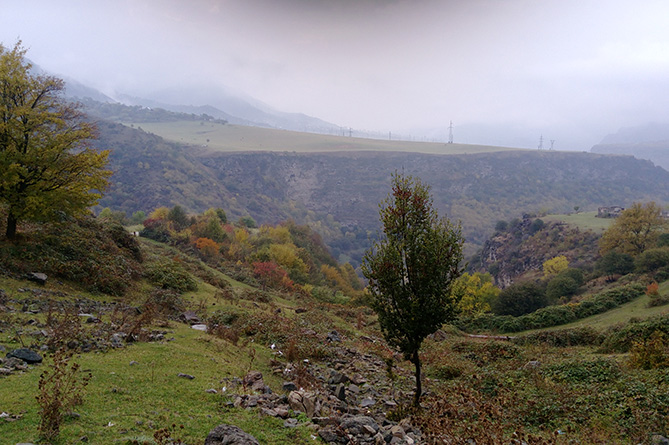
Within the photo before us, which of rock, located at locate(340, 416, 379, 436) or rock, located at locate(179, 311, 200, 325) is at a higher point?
rock, located at locate(340, 416, 379, 436)

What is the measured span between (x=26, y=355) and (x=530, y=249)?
325ft

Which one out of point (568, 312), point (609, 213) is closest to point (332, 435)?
point (568, 312)

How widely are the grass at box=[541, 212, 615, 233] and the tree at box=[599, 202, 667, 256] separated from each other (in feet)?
85.8

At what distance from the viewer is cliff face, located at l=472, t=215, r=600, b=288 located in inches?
A: 2978

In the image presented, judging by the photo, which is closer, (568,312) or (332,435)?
(332,435)

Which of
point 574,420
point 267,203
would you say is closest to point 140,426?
point 574,420

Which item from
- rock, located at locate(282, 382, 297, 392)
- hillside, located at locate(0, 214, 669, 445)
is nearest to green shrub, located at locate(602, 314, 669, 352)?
hillside, located at locate(0, 214, 669, 445)

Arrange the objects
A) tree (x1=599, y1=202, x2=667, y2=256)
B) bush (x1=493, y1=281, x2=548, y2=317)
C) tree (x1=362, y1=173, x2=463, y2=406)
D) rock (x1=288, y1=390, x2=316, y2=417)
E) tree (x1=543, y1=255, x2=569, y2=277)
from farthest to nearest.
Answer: tree (x1=543, y1=255, x2=569, y2=277)
tree (x1=599, y1=202, x2=667, y2=256)
bush (x1=493, y1=281, x2=548, y2=317)
tree (x1=362, y1=173, x2=463, y2=406)
rock (x1=288, y1=390, x2=316, y2=417)

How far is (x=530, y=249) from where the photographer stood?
89812mm

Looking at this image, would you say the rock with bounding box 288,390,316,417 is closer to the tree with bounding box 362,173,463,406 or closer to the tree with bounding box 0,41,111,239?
the tree with bounding box 362,173,463,406

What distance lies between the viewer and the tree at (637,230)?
1896 inches

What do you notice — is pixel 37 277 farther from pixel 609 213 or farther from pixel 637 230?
pixel 609 213

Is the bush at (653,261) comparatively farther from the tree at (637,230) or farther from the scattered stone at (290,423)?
the scattered stone at (290,423)

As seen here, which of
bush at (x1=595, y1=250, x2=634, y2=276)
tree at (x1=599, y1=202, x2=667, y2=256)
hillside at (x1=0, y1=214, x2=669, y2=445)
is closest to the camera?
hillside at (x1=0, y1=214, x2=669, y2=445)
